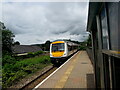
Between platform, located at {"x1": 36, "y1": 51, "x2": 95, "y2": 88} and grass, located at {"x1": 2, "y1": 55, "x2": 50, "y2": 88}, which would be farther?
grass, located at {"x1": 2, "y1": 55, "x2": 50, "y2": 88}

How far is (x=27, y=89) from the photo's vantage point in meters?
5.31

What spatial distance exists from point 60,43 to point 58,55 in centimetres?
155

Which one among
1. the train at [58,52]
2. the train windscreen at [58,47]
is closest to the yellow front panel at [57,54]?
the train at [58,52]

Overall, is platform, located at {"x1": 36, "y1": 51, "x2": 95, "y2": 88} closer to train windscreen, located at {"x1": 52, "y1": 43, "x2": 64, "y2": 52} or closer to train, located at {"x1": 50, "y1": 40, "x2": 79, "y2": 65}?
train, located at {"x1": 50, "y1": 40, "x2": 79, "y2": 65}

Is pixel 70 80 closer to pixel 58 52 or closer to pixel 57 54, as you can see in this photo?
pixel 57 54

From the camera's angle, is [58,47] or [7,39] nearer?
[58,47]

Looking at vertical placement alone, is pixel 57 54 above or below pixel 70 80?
above

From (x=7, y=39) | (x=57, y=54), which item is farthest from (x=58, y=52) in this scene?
(x=7, y=39)

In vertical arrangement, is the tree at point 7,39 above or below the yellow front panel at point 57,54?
above

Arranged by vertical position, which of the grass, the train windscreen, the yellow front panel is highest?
the train windscreen

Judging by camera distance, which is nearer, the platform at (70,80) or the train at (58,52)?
the platform at (70,80)

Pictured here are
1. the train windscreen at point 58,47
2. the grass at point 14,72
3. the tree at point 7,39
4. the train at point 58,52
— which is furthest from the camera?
the tree at point 7,39

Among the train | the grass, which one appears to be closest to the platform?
the grass

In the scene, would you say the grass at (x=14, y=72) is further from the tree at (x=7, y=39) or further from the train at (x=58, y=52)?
the tree at (x=7, y=39)
